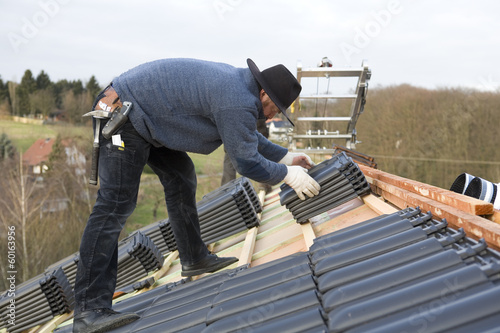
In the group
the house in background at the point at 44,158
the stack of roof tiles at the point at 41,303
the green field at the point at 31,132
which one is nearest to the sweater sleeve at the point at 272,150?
the stack of roof tiles at the point at 41,303

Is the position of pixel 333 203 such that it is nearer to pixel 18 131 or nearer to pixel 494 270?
pixel 494 270

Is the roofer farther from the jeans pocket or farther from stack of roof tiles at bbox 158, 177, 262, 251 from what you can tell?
stack of roof tiles at bbox 158, 177, 262, 251

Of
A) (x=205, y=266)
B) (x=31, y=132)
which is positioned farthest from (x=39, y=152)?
(x=205, y=266)

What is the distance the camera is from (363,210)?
3.71m

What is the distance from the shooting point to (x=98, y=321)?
8.50ft

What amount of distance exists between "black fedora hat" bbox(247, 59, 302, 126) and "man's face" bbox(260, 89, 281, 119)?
0.05 metres

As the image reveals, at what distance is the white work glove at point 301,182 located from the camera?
3346 millimetres

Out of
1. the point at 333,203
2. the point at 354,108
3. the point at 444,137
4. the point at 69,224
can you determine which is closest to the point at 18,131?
the point at 69,224

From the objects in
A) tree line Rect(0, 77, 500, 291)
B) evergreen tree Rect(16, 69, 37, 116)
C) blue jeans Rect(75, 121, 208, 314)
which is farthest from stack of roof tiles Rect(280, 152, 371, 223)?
evergreen tree Rect(16, 69, 37, 116)

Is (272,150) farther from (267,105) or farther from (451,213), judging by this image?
(451,213)

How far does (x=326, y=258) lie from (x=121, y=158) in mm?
1411

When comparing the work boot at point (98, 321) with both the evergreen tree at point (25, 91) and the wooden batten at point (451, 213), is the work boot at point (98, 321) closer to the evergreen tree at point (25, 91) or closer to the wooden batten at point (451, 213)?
the wooden batten at point (451, 213)

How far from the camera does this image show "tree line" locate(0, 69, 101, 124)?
166 ft

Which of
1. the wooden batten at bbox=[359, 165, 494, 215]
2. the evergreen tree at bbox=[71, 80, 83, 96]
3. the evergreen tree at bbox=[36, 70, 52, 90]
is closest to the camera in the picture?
the wooden batten at bbox=[359, 165, 494, 215]
